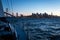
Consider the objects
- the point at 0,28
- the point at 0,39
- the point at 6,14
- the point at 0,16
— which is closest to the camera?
the point at 0,39

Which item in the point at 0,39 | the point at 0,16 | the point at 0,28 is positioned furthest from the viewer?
the point at 0,16

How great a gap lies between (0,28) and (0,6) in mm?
7315

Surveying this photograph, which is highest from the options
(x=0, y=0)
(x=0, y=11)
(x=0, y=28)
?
(x=0, y=0)

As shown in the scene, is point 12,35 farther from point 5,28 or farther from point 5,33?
point 5,28

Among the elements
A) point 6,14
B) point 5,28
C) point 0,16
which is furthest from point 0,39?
point 6,14

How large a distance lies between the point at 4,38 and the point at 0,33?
0.49 metres

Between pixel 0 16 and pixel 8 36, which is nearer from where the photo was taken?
pixel 8 36

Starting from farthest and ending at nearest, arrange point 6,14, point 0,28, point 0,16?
point 6,14, point 0,16, point 0,28

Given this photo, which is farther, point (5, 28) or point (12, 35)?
point (5, 28)

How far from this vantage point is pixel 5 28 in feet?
31.2

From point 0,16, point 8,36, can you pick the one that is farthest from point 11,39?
point 0,16

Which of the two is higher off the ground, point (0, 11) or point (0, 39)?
point (0, 11)

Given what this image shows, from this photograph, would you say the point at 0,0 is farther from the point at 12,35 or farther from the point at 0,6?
the point at 12,35

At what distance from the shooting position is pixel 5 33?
8547 millimetres
